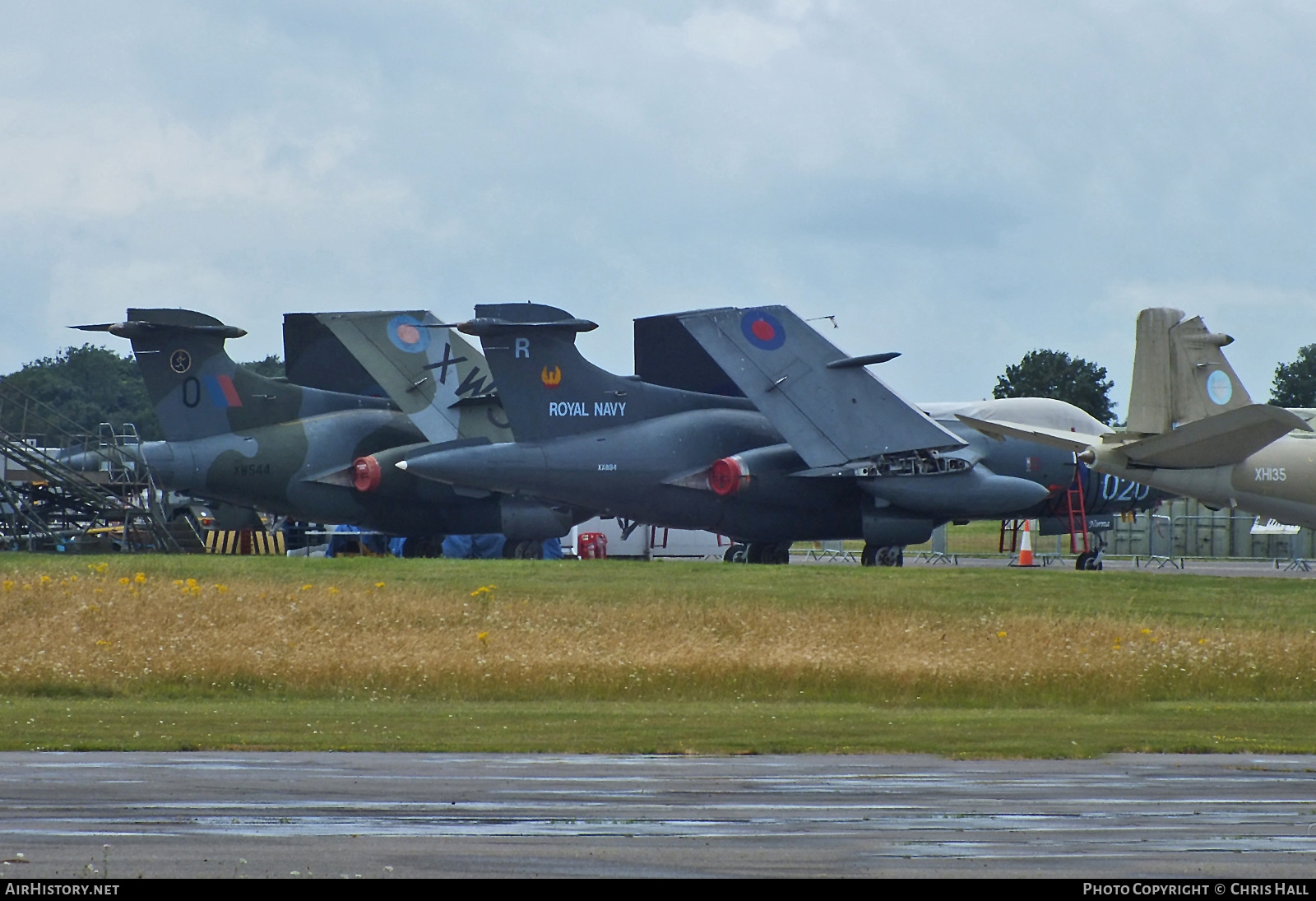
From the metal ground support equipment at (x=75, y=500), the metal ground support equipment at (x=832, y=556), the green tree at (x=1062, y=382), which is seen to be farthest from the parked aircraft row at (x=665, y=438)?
the green tree at (x=1062, y=382)

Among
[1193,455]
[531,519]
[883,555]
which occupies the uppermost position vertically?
[1193,455]

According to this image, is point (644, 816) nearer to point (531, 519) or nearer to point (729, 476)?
point (729, 476)

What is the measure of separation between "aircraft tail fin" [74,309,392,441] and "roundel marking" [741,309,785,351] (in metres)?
12.6

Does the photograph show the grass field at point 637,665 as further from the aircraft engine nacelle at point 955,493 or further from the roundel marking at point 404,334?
the roundel marking at point 404,334

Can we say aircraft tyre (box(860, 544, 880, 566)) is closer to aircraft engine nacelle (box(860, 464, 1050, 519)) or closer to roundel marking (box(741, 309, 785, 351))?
aircraft engine nacelle (box(860, 464, 1050, 519))

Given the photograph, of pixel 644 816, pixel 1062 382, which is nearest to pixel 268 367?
pixel 1062 382

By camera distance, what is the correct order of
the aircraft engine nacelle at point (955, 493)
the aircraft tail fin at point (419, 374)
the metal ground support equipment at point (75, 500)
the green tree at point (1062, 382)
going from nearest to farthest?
1. the aircraft engine nacelle at point (955, 493)
2. the metal ground support equipment at point (75, 500)
3. the aircraft tail fin at point (419, 374)
4. the green tree at point (1062, 382)

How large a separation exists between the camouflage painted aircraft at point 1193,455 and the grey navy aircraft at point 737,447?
324cm

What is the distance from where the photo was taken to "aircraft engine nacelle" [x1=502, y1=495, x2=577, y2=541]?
128 feet

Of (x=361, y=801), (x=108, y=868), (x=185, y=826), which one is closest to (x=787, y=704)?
(x=361, y=801)

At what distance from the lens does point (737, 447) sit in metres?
35.1

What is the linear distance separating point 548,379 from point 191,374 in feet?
31.5

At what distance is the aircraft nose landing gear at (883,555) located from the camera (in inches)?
1401

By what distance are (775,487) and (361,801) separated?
25.9m
